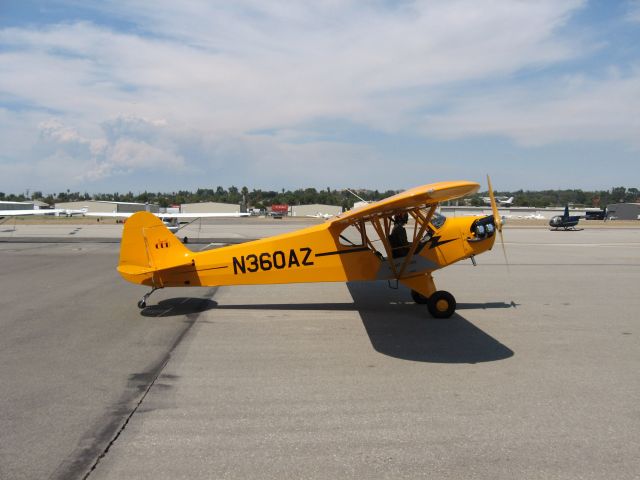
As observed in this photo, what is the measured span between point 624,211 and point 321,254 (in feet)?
321

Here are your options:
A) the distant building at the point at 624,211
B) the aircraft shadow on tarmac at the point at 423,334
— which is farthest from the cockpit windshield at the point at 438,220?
the distant building at the point at 624,211

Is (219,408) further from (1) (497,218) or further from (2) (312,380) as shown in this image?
(1) (497,218)

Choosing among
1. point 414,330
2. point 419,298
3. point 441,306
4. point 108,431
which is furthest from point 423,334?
point 108,431

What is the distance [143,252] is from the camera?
955cm

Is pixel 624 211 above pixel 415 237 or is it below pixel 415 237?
below

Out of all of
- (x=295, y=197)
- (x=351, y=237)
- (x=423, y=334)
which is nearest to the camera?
(x=423, y=334)

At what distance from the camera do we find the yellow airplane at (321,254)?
939cm

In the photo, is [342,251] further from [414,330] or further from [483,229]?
[483,229]

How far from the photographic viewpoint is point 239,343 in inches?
297

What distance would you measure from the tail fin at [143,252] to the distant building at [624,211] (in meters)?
96.6

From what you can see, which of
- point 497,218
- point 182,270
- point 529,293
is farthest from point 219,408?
point 529,293

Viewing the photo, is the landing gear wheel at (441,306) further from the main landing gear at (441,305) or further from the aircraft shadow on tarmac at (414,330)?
the aircraft shadow on tarmac at (414,330)

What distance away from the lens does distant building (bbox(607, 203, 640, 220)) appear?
3521 inches

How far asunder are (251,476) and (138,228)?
6829 mm
